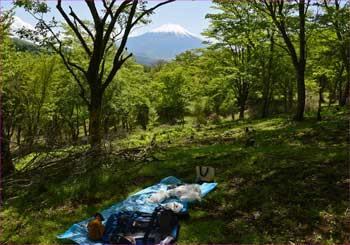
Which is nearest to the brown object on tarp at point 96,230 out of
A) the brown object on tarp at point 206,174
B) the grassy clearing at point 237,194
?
the grassy clearing at point 237,194

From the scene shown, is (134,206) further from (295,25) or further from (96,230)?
(295,25)

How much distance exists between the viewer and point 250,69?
19.5 m

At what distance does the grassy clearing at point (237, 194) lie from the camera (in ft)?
15.9

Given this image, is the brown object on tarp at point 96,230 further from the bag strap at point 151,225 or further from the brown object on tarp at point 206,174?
the brown object on tarp at point 206,174

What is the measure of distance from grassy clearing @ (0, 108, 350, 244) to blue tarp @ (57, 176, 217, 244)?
0.18 metres

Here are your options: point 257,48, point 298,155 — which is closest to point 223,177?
point 298,155

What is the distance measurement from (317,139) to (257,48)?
9957mm

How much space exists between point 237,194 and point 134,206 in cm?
197

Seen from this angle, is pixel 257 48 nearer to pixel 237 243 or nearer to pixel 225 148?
pixel 225 148

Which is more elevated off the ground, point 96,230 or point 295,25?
point 295,25

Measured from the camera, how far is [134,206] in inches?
229

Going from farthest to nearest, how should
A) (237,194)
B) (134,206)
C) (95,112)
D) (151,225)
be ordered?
(95,112) < (237,194) < (134,206) < (151,225)

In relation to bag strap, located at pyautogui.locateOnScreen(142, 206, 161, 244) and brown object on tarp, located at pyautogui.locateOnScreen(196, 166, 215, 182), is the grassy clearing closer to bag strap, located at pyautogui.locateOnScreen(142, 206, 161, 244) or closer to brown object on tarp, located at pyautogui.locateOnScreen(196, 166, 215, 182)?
brown object on tarp, located at pyautogui.locateOnScreen(196, 166, 215, 182)

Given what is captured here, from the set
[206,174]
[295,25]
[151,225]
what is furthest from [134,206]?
[295,25]
